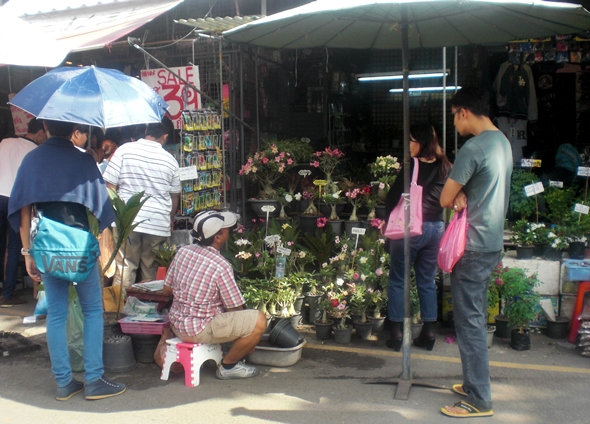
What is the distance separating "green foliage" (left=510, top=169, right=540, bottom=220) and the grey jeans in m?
2.79

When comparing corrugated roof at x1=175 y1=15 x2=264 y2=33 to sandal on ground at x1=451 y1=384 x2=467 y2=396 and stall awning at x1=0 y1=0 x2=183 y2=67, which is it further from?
sandal on ground at x1=451 y1=384 x2=467 y2=396

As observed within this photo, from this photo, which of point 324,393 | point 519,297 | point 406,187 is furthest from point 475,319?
point 519,297

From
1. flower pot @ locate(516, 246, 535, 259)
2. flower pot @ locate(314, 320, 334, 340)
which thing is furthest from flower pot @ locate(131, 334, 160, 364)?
flower pot @ locate(516, 246, 535, 259)

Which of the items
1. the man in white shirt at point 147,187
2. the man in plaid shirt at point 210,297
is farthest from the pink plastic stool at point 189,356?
the man in white shirt at point 147,187

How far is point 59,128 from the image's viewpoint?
4.10 meters

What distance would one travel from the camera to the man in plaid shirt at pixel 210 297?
14.2ft

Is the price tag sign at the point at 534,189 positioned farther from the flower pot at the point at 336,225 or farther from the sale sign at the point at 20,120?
the sale sign at the point at 20,120

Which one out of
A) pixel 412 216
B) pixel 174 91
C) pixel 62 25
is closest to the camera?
pixel 412 216

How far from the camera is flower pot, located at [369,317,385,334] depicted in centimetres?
554

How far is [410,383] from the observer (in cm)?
434

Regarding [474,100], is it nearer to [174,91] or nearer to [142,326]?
[142,326]

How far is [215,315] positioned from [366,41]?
272 centimetres

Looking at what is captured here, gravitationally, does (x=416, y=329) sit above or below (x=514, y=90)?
below

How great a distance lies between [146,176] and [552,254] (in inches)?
162
